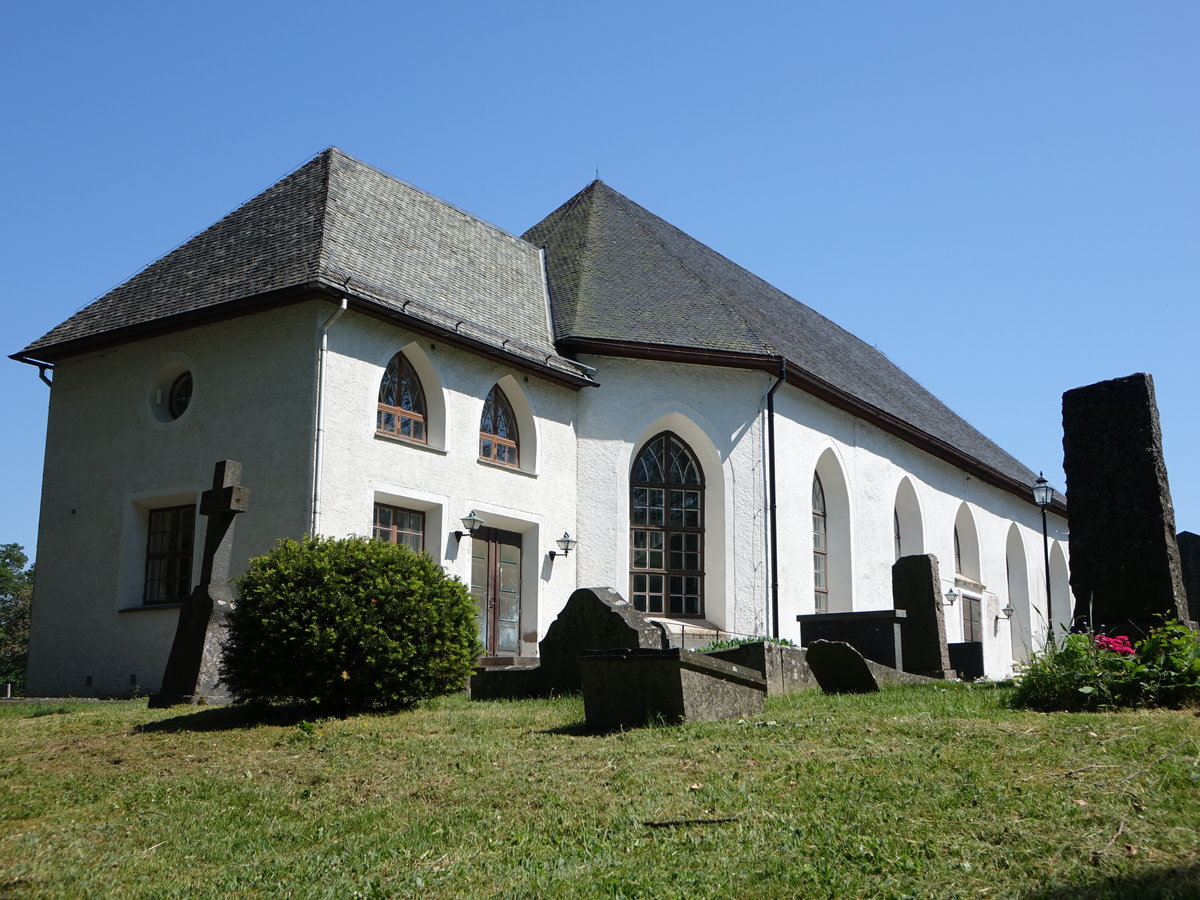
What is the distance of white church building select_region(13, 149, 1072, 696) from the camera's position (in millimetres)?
17922

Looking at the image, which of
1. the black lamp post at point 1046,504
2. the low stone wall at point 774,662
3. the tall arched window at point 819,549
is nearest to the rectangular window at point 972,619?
the black lamp post at point 1046,504

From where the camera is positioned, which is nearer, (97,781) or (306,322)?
(97,781)

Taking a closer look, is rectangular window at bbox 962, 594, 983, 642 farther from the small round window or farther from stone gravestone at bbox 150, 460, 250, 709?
stone gravestone at bbox 150, 460, 250, 709

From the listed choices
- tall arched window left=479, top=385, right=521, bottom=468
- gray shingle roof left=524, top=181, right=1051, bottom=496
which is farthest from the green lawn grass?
gray shingle roof left=524, top=181, right=1051, bottom=496

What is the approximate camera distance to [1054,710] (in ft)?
31.0

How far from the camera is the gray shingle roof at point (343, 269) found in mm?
18500

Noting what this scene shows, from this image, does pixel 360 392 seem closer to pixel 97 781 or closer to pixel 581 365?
pixel 581 365

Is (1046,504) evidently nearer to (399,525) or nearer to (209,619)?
(399,525)

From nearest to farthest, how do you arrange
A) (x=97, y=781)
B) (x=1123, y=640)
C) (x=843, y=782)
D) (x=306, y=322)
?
1. (x=843, y=782)
2. (x=97, y=781)
3. (x=1123, y=640)
4. (x=306, y=322)

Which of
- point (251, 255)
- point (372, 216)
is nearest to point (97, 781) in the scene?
point (251, 255)

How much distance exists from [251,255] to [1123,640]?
14.6 metres

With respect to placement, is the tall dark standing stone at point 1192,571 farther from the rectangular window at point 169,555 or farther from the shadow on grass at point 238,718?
the rectangular window at point 169,555

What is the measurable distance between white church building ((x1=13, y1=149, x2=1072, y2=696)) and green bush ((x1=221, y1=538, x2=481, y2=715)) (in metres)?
5.09

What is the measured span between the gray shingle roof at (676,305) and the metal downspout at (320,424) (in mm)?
5305
